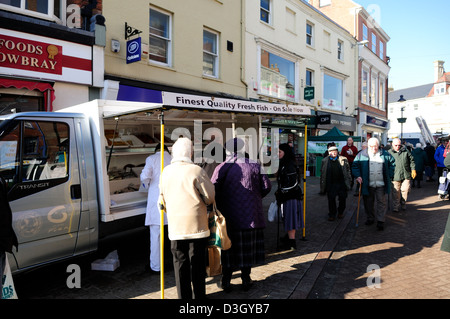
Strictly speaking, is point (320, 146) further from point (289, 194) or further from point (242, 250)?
point (242, 250)

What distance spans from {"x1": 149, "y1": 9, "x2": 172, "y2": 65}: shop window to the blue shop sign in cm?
118

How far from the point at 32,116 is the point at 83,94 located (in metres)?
4.91

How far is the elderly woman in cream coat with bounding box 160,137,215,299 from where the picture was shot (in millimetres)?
3217

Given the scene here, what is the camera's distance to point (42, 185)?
146 inches

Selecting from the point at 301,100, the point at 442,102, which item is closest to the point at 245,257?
the point at 301,100

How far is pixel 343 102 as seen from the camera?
21812 millimetres

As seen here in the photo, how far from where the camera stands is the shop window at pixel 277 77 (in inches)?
586

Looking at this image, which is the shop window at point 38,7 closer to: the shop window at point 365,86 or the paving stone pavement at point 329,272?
the paving stone pavement at point 329,272

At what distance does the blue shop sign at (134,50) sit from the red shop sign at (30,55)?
1870 millimetres

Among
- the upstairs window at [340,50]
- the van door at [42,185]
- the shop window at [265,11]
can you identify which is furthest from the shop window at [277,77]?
the van door at [42,185]

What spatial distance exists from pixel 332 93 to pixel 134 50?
599 inches

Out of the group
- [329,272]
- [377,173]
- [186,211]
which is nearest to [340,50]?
[377,173]

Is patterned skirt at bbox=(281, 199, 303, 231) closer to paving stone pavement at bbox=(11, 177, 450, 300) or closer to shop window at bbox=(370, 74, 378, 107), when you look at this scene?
paving stone pavement at bbox=(11, 177, 450, 300)

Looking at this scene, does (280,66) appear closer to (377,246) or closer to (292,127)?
(292,127)
